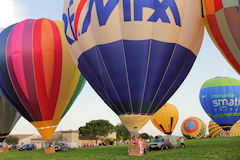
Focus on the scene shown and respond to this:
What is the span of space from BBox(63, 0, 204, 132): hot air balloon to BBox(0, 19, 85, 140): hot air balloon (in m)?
6.13

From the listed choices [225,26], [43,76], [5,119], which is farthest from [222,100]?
[5,119]

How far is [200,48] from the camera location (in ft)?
54.4

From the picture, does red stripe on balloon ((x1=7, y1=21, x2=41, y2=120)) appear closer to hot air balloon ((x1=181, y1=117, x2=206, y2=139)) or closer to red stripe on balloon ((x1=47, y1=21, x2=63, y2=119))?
red stripe on balloon ((x1=47, y1=21, x2=63, y2=119))

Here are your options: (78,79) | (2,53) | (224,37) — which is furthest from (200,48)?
(2,53)

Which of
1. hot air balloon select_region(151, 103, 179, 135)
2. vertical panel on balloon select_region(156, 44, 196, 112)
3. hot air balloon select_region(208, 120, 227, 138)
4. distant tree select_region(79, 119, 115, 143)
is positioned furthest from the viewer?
distant tree select_region(79, 119, 115, 143)

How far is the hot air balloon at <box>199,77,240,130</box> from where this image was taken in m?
→ 31.7

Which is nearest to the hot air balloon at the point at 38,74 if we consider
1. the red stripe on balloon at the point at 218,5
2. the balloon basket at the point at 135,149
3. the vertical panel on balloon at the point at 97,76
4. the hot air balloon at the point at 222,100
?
the vertical panel on balloon at the point at 97,76

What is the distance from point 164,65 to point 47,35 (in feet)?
35.3

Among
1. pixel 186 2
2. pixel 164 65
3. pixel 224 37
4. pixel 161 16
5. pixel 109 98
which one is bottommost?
pixel 109 98

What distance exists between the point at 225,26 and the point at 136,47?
4930 millimetres

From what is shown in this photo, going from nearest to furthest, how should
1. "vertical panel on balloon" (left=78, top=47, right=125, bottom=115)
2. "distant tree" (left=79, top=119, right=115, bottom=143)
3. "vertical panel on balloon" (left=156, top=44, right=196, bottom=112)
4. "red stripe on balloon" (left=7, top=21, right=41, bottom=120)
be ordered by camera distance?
"vertical panel on balloon" (left=78, top=47, right=125, bottom=115) < "vertical panel on balloon" (left=156, top=44, right=196, bottom=112) < "red stripe on balloon" (left=7, top=21, right=41, bottom=120) < "distant tree" (left=79, top=119, right=115, bottom=143)

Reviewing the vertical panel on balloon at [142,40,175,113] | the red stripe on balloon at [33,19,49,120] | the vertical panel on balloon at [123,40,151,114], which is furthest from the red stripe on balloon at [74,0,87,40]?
the red stripe on balloon at [33,19,49,120]

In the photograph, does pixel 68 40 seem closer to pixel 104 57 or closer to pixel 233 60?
pixel 104 57

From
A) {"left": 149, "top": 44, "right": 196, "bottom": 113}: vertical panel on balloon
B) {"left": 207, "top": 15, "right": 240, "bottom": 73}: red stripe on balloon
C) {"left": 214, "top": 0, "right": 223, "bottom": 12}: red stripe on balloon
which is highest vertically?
{"left": 214, "top": 0, "right": 223, "bottom": 12}: red stripe on balloon
